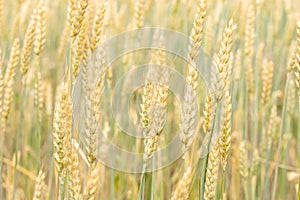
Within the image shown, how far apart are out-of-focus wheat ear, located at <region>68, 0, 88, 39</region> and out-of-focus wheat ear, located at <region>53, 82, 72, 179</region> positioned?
13 centimetres

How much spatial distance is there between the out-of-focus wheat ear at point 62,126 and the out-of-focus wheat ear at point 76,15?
129 mm

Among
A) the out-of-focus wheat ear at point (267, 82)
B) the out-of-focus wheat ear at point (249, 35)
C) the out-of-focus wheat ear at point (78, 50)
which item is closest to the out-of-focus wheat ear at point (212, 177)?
the out-of-focus wheat ear at point (78, 50)

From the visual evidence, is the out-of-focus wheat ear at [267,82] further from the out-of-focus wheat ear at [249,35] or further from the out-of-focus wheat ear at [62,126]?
the out-of-focus wheat ear at [62,126]

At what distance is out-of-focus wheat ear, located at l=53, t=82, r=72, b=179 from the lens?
2.58 feet

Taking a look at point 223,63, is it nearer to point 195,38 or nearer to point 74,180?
point 195,38

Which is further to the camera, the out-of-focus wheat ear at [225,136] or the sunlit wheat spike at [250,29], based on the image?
the sunlit wheat spike at [250,29]

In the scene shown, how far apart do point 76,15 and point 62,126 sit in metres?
0.22

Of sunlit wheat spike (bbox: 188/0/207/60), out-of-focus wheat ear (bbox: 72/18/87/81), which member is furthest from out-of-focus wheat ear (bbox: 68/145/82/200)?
sunlit wheat spike (bbox: 188/0/207/60)

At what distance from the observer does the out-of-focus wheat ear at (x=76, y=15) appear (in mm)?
888

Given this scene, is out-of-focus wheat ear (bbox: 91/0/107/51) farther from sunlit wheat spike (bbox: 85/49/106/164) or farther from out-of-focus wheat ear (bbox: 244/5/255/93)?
out-of-focus wheat ear (bbox: 244/5/255/93)

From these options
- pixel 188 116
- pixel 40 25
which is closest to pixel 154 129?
pixel 188 116

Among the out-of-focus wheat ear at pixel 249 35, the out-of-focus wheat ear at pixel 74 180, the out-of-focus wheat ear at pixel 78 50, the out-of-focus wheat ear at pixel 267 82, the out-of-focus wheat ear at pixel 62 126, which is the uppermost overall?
the out-of-focus wheat ear at pixel 249 35

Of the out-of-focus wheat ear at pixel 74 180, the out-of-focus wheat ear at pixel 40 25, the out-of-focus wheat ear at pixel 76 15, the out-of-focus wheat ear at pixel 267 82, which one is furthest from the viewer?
the out-of-focus wheat ear at pixel 267 82

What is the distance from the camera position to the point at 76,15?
2.95 feet
